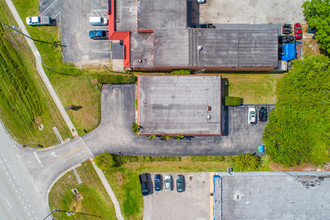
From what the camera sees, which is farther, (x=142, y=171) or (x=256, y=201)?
(x=142, y=171)

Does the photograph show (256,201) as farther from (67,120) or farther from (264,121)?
(67,120)

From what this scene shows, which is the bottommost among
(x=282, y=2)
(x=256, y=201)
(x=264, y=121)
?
(x=256, y=201)

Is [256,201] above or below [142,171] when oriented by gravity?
below

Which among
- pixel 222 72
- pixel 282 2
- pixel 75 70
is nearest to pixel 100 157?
pixel 75 70

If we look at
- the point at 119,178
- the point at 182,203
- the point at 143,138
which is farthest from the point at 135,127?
the point at 182,203

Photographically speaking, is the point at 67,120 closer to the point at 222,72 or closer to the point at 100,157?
the point at 100,157

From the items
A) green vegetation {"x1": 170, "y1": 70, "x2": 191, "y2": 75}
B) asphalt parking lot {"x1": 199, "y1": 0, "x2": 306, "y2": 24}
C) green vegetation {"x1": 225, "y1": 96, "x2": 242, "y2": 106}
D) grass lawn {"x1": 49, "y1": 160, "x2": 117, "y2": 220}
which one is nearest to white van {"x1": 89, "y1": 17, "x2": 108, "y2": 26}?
green vegetation {"x1": 170, "y1": 70, "x2": 191, "y2": 75}

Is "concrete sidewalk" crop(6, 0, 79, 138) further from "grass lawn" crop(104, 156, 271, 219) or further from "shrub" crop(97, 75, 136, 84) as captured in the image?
"grass lawn" crop(104, 156, 271, 219)
